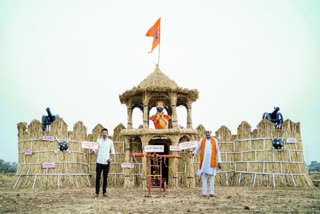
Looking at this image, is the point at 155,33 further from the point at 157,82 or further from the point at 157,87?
the point at 157,87

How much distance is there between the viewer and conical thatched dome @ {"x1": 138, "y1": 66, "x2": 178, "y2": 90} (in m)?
13.3

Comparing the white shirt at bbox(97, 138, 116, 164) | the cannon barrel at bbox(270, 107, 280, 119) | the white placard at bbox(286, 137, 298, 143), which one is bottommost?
the white shirt at bbox(97, 138, 116, 164)

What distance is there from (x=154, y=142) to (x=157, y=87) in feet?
9.00

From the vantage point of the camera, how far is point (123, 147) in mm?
14844

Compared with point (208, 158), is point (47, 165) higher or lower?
lower

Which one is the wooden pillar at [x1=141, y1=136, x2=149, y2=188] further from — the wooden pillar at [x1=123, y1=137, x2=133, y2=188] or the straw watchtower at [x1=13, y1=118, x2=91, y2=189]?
the straw watchtower at [x1=13, y1=118, x2=91, y2=189]

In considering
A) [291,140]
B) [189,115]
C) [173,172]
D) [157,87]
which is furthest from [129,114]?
[291,140]

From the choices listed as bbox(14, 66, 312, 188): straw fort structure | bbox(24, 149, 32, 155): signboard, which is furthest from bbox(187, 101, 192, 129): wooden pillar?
bbox(24, 149, 32, 155): signboard

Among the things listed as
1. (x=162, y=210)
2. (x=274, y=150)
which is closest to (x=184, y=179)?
(x=274, y=150)

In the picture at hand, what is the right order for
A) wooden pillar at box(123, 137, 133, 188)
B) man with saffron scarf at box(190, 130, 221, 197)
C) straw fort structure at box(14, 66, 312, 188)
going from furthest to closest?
wooden pillar at box(123, 137, 133, 188), straw fort structure at box(14, 66, 312, 188), man with saffron scarf at box(190, 130, 221, 197)

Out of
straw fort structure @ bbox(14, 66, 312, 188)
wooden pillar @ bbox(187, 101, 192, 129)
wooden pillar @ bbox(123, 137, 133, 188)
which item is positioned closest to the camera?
straw fort structure @ bbox(14, 66, 312, 188)

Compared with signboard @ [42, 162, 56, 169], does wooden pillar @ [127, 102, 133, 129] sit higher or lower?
higher

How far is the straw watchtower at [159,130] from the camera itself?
1294 cm

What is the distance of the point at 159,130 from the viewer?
13.0 metres
